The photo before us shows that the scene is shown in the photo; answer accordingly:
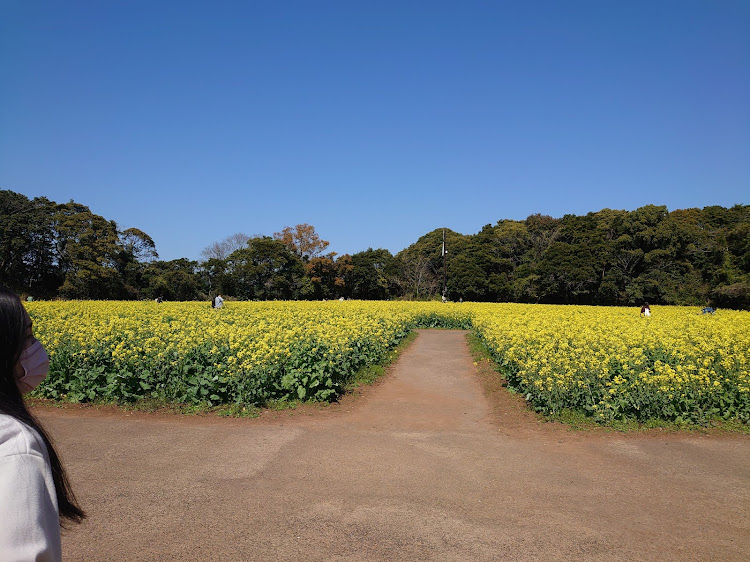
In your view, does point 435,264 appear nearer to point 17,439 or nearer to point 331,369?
point 331,369

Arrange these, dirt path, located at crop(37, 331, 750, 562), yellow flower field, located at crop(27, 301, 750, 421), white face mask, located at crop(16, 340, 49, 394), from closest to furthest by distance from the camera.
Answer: white face mask, located at crop(16, 340, 49, 394)
dirt path, located at crop(37, 331, 750, 562)
yellow flower field, located at crop(27, 301, 750, 421)

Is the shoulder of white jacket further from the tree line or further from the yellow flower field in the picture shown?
the tree line

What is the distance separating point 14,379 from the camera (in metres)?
1.37

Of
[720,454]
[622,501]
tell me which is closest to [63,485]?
[622,501]

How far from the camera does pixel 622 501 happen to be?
16.0 feet

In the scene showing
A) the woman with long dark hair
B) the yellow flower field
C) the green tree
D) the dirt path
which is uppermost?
the green tree

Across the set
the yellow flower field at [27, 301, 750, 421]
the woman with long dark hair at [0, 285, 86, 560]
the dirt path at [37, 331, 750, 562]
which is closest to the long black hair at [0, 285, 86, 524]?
the woman with long dark hair at [0, 285, 86, 560]

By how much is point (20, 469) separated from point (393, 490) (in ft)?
14.7

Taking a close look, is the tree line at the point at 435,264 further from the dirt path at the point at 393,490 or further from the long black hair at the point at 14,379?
the long black hair at the point at 14,379

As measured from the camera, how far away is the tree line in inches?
1692

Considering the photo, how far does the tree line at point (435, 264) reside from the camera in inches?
1692

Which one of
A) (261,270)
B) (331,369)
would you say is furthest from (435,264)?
(331,369)

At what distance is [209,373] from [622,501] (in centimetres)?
666

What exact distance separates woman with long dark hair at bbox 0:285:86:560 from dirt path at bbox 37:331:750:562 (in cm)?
305
